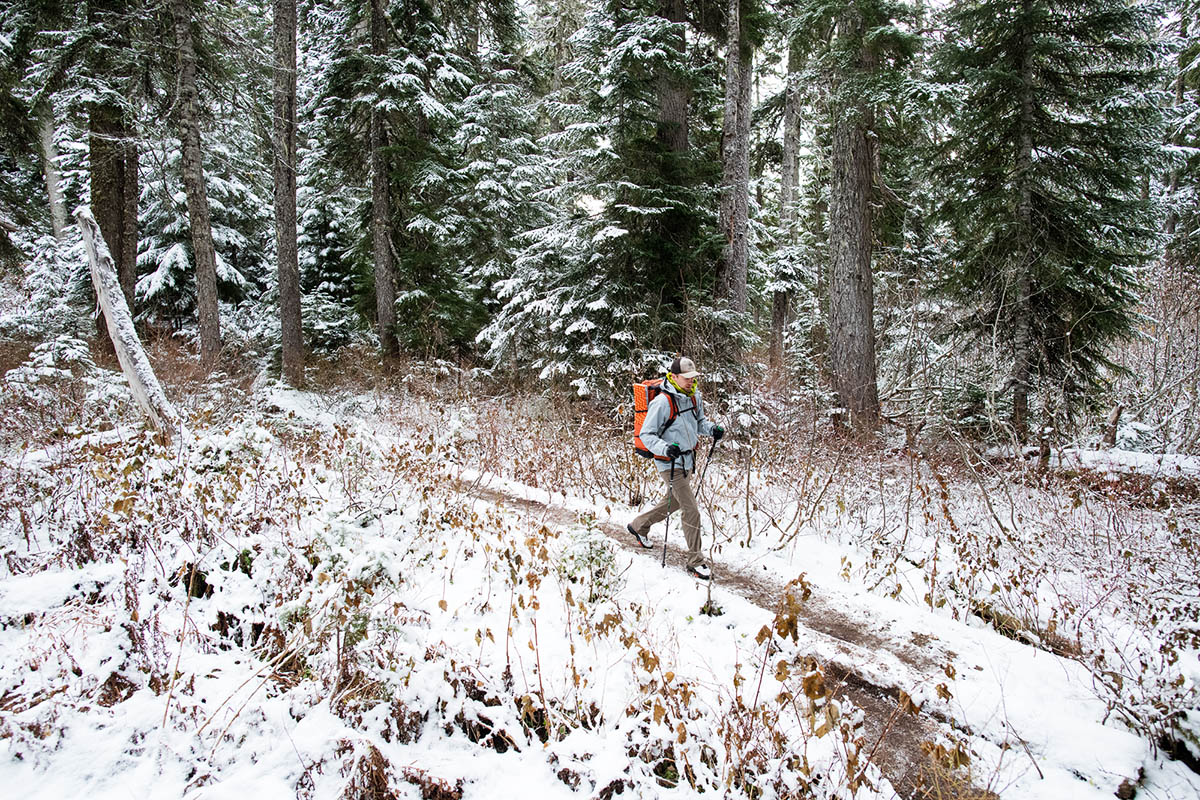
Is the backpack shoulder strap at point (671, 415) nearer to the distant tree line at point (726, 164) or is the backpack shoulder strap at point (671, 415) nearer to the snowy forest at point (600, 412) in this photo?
the snowy forest at point (600, 412)

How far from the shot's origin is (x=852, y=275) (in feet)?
34.4

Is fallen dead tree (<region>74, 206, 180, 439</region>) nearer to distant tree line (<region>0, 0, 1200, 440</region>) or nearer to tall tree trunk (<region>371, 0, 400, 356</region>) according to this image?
distant tree line (<region>0, 0, 1200, 440</region>)

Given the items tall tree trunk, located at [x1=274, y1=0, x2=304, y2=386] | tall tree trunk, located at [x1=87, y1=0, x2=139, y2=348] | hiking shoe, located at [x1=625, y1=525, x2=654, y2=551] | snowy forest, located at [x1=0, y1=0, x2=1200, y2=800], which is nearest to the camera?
snowy forest, located at [x1=0, y1=0, x2=1200, y2=800]

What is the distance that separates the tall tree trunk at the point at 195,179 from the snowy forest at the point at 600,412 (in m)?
0.08

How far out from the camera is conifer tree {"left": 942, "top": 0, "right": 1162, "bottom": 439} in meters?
9.52

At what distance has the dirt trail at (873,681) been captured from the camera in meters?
3.11

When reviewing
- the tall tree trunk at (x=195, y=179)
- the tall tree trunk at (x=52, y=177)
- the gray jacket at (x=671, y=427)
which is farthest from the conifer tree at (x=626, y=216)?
the tall tree trunk at (x=52, y=177)

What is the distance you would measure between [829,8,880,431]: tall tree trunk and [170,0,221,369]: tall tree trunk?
40.0ft

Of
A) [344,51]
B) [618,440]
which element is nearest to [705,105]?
[618,440]

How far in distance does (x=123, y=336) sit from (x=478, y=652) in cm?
614

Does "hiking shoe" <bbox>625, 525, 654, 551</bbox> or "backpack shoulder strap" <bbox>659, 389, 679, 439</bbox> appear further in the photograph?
"hiking shoe" <bbox>625, 525, 654, 551</bbox>

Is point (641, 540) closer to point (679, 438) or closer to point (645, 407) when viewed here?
point (679, 438)

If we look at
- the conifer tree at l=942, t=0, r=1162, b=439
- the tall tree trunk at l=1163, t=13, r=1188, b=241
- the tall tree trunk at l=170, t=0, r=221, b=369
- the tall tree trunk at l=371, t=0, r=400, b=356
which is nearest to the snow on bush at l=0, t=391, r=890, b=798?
the tall tree trunk at l=170, t=0, r=221, b=369

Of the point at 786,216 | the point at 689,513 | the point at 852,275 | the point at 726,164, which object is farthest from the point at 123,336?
the point at 786,216
